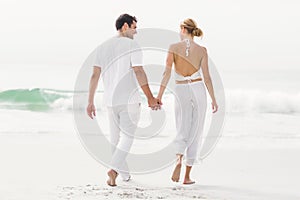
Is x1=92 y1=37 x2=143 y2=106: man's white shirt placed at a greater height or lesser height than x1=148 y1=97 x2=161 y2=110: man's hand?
greater

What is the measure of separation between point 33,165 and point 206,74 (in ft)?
6.86

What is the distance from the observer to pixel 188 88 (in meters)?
4.68

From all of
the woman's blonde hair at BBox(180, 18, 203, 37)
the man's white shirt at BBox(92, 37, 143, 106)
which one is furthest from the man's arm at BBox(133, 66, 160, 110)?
the woman's blonde hair at BBox(180, 18, 203, 37)

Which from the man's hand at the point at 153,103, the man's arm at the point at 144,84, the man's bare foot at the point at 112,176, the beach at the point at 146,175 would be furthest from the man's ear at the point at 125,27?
the beach at the point at 146,175

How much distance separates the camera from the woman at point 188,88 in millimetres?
4621

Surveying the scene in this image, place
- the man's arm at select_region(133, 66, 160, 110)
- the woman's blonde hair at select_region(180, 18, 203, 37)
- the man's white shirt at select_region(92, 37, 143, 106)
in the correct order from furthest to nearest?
the woman's blonde hair at select_region(180, 18, 203, 37) → the man's white shirt at select_region(92, 37, 143, 106) → the man's arm at select_region(133, 66, 160, 110)

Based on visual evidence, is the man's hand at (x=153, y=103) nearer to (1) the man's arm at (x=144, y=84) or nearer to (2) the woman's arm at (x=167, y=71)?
(1) the man's arm at (x=144, y=84)

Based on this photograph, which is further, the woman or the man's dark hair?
the woman

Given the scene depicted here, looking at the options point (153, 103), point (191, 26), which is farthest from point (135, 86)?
point (191, 26)

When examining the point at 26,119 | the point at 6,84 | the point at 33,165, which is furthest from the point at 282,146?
the point at 6,84

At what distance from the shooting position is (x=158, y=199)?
4203 millimetres

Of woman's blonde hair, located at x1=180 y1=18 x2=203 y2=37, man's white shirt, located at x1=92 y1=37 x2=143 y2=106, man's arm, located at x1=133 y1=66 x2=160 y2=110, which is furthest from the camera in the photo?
woman's blonde hair, located at x1=180 y1=18 x2=203 y2=37

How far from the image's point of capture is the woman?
15.2 feet

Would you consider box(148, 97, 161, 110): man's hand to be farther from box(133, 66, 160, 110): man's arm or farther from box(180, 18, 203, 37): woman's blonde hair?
box(180, 18, 203, 37): woman's blonde hair
